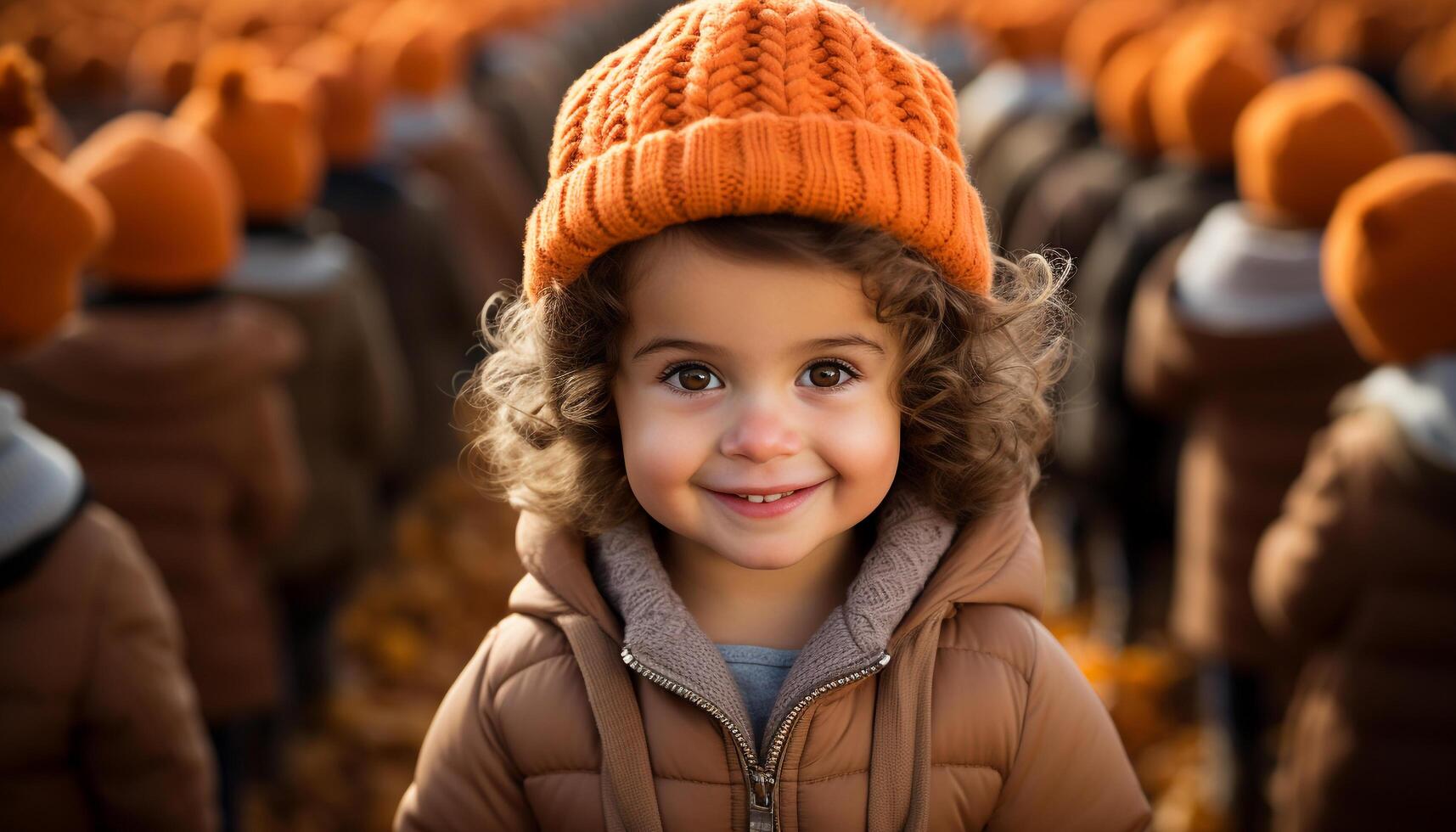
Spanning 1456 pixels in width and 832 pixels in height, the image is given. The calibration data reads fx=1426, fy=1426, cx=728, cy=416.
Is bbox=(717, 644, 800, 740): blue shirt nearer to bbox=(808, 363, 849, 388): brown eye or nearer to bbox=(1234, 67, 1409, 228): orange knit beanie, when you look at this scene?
bbox=(808, 363, 849, 388): brown eye

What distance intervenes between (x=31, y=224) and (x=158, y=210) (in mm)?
870

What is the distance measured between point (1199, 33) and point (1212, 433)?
195cm

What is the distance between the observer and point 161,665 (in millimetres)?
2719

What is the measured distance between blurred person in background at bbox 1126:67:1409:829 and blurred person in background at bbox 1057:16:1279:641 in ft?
1.81

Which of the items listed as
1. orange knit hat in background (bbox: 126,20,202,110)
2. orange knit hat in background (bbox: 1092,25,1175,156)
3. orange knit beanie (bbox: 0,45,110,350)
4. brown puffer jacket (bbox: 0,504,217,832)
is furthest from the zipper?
orange knit hat in background (bbox: 126,20,202,110)

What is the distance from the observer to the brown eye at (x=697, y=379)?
190 cm

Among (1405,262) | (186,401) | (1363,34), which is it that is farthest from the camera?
(1363,34)

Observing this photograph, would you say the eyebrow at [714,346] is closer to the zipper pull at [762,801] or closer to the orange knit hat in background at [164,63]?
the zipper pull at [762,801]

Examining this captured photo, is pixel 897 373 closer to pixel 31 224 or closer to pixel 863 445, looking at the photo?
pixel 863 445

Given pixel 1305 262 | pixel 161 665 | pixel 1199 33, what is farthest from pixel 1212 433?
pixel 161 665

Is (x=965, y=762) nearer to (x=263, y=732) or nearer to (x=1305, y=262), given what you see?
(x=1305, y=262)

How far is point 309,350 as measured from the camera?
4613 millimetres

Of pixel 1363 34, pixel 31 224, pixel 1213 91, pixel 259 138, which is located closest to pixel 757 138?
pixel 31 224

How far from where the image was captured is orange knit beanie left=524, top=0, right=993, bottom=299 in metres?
1.79
